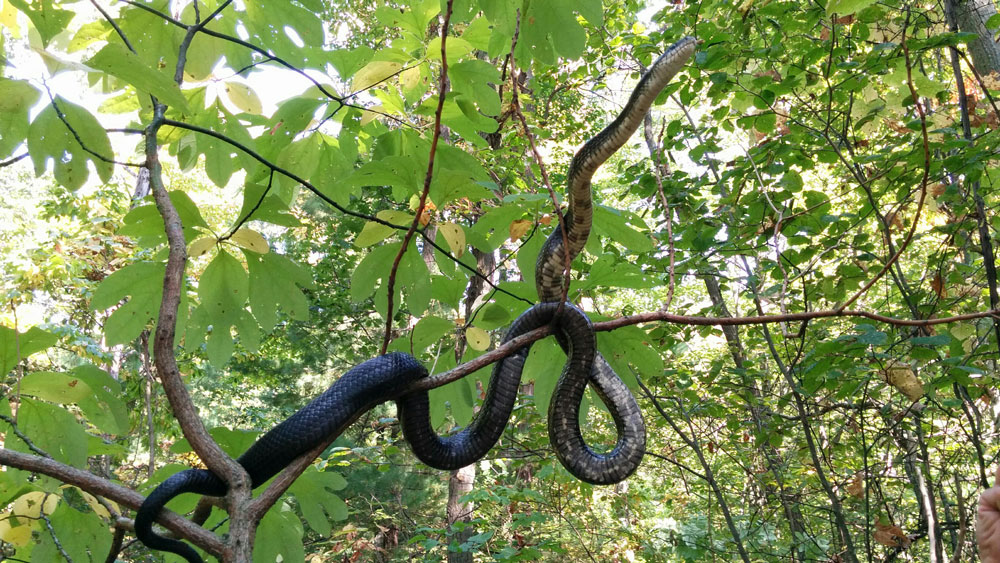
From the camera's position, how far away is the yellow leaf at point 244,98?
1840mm

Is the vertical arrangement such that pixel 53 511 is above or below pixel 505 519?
below

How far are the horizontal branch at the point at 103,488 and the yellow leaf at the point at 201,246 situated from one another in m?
0.55

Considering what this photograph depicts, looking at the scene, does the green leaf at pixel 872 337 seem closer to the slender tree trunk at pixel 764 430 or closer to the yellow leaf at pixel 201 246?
the slender tree trunk at pixel 764 430

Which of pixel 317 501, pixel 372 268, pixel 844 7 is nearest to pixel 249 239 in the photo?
pixel 372 268

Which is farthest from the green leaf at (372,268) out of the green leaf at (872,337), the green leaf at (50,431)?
the green leaf at (872,337)

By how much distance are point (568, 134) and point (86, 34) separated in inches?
325

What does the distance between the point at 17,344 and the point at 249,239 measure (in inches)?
21.3

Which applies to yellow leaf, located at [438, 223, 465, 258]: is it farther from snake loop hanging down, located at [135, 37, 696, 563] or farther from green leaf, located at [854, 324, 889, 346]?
green leaf, located at [854, 324, 889, 346]

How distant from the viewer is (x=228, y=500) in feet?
3.43

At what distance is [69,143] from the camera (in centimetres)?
121

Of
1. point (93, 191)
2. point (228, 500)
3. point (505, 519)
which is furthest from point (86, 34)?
point (93, 191)

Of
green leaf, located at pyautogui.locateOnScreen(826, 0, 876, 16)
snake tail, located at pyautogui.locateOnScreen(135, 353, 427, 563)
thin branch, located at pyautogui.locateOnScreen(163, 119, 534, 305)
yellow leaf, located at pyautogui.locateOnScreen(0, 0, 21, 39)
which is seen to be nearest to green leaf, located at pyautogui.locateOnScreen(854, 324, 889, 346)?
green leaf, located at pyautogui.locateOnScreen(826, 0, 876, 16)

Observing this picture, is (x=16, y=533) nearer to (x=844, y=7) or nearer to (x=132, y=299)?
(x=132, y=299)

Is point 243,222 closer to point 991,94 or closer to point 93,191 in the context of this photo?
point 991,94
